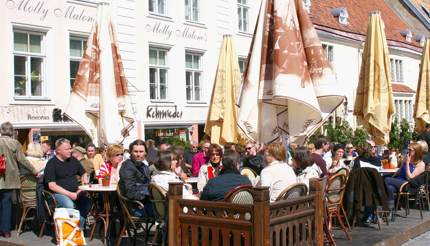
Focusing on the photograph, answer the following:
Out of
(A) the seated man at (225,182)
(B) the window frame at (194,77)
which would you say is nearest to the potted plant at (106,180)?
(A) the seated man at (225,182)

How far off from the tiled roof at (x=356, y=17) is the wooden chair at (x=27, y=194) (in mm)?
23095

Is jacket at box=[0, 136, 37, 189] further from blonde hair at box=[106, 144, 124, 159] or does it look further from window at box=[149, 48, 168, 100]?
window at box=[149, 48, 168, 100]

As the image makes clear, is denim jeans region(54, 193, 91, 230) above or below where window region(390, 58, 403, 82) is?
below

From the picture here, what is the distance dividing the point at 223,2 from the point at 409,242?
16.7 metres

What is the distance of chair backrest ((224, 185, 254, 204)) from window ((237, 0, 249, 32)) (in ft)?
64.1

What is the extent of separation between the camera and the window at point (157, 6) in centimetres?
2175

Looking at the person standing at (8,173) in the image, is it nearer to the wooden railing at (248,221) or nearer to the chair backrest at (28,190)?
the chair backrest at (28,190)

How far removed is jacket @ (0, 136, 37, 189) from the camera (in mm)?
9531

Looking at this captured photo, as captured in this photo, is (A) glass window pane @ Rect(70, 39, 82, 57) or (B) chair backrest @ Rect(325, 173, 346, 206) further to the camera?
(A) glass window pane @ Rect(70, 39, 82, 57)

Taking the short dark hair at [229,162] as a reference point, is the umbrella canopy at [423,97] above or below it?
above

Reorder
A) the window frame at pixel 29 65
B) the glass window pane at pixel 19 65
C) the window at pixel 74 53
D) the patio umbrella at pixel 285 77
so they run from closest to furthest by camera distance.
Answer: the patio umbrella at pixel 285 77, the window frame at pixel 29 65, the glass window pane at pixel 19 65, the window at pixel 74 53

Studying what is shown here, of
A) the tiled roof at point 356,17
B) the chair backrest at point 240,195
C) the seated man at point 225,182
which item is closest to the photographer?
the chair backrest at point 240,195

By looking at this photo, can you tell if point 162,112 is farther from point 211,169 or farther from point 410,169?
point 211,169

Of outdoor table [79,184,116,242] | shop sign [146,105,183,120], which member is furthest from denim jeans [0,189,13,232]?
shop sign [146,105,183,120]
